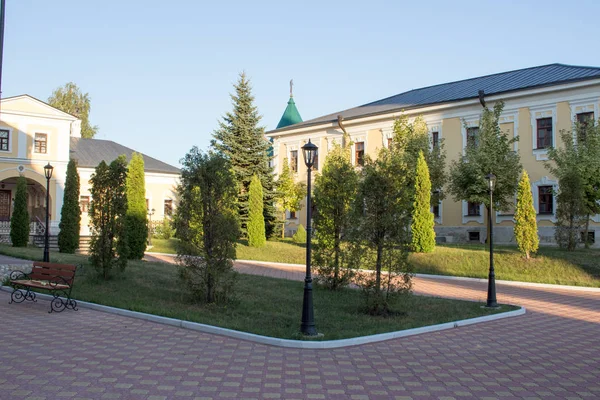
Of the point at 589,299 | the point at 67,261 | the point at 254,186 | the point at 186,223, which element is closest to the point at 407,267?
the point at 186,223

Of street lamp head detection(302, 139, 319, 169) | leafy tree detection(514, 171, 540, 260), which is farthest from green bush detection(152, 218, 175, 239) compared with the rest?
street lamp head detection(302, 139, 319, 169)

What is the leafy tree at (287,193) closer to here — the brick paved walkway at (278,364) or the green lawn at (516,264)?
the green lawn at (516,264)

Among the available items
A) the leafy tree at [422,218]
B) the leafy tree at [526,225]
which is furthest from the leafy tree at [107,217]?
the leafy tree at [526,225]

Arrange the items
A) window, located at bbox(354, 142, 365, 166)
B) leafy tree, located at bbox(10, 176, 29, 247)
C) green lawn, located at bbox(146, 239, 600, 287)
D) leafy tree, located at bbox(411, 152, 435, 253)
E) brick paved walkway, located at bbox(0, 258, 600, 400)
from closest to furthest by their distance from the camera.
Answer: brick paved walkway, located at bbox(0, 258, 600, 400), green lawn, located at bbox(146, 239, 600, 287), leafy tree, located at bbox(411, 152, 435, 253), leafy tree, located at bbox(10, 176, 29, 247), window, located at bbox(354, 142, 365, 166)

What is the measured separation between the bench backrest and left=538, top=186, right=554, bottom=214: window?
2382cm

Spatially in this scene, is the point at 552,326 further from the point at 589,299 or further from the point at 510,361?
the point at 589,299

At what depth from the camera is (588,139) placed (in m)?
21.1

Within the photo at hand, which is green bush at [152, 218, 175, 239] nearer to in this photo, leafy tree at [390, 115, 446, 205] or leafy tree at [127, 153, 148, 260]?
leafy tree at [127, 153, 148, 260]

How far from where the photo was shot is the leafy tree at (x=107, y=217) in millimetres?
13586

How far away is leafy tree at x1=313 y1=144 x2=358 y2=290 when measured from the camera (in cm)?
1328

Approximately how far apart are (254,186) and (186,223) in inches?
659

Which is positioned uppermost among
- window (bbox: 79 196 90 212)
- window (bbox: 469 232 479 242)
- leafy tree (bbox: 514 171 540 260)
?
window (bbox: 79 196 90 212)

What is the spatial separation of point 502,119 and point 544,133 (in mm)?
2353

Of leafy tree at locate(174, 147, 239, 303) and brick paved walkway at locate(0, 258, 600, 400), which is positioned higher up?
leafy tree at locate(174, 147, 239, 303)
